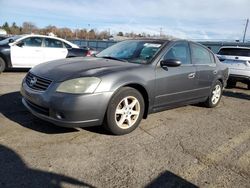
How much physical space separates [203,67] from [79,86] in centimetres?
307

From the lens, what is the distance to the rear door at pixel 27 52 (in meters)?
10.3

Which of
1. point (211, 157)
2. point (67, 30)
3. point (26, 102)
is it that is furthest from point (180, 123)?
point (67, 30)

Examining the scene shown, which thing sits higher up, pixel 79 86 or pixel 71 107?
pixel 79 86

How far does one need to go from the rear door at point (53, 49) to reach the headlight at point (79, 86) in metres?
7.64

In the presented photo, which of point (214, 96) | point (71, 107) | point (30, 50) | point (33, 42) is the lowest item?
point (214, 96)

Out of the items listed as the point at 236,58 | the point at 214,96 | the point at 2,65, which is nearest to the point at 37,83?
the point at 214,96

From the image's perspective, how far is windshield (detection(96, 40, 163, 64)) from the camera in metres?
4.98

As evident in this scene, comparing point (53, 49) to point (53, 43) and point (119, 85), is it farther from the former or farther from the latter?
point (119, 85)

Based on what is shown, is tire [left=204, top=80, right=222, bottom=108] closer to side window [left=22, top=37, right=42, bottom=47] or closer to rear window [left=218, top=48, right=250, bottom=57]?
rear window [left=218, top=48, right=250, bottom=57]

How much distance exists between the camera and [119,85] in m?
4.15

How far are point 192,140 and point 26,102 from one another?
2.64 metres

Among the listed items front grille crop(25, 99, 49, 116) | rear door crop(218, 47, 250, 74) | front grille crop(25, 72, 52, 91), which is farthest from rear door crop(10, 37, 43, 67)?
rear door crop(218, 47, 250, 74)

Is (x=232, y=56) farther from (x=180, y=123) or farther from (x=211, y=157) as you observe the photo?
(x=211, y=157)

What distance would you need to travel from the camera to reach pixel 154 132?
4.65 meters
